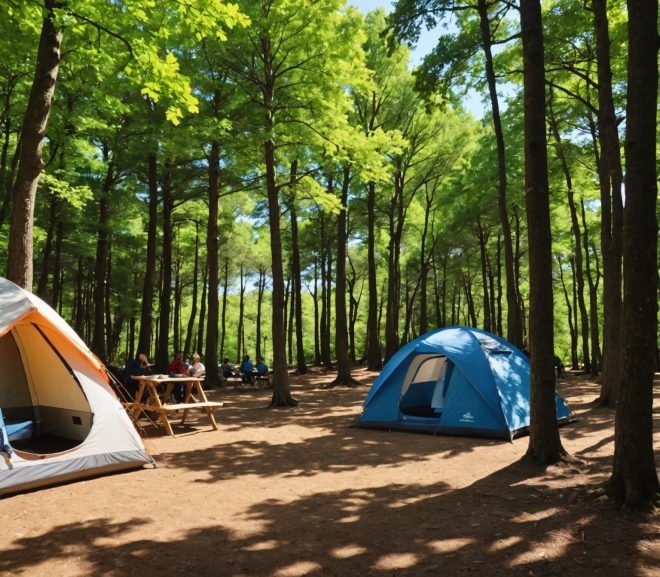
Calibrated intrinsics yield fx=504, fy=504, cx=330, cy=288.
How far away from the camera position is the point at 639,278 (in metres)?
4.41

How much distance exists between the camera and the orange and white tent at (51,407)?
5.59 m

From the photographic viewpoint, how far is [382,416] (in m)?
9.33

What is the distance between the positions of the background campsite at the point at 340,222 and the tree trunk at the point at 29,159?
1.2 inches

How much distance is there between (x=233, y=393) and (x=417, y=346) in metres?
8.32

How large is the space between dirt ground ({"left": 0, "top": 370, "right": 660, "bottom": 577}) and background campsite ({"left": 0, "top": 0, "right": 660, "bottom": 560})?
30mm

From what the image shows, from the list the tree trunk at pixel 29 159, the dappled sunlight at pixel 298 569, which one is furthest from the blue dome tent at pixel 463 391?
the tree trunk at pixel 29 159

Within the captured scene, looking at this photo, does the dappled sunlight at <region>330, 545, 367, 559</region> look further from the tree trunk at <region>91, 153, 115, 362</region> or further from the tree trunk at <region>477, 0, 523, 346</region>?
the tree trunk at <region>91, 153, 115, 362</region>

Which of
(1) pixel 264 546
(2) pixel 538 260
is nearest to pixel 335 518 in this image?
(1) pixel 264 546

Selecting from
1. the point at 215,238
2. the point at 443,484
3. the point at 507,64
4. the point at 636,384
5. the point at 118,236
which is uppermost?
the point at 507,64

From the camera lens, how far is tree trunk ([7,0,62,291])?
23.4ft

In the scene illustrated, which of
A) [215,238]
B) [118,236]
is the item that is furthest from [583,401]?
[118,236]

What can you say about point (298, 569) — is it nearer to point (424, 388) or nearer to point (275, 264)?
point (424, 388)

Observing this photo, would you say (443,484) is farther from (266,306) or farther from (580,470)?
(266,306)

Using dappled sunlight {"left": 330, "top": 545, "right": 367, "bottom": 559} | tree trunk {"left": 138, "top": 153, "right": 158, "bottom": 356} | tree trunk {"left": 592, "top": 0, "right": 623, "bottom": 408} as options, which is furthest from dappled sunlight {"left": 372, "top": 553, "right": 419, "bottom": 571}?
tree trunk {"left": 138, "top": 153, "right": 158, "bottom": 356}
